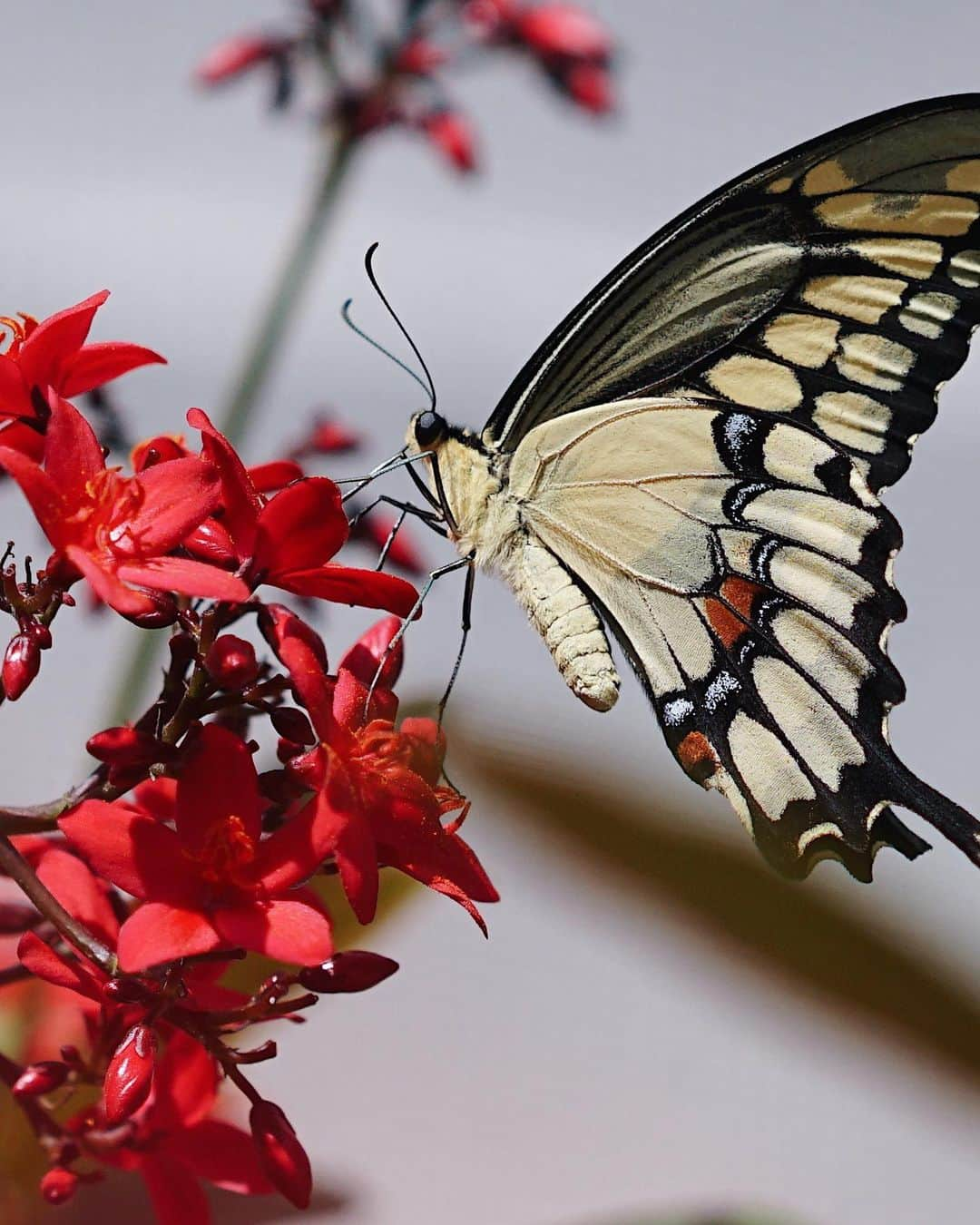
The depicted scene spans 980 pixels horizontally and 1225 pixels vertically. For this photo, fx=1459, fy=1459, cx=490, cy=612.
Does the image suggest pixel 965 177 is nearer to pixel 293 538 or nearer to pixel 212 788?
pixel 293 538

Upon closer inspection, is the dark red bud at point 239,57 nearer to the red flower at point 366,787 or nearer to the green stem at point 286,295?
the green stem at point 286,295

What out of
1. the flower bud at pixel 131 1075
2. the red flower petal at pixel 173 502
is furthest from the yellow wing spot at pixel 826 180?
the flower bud at pixel 131 1075

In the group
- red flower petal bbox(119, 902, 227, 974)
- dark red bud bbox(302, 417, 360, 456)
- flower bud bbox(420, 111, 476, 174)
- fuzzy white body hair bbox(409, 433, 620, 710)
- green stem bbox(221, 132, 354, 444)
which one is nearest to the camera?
red flower petal bbox(119, 902, 227, 974)

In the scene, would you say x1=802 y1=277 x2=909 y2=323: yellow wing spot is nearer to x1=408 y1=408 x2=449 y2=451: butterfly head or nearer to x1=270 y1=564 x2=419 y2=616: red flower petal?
x1=408 y1=408 x2=449 y2=451: butterfly head

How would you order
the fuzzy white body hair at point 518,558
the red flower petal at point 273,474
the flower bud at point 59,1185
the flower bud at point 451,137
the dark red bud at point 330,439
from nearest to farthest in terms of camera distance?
1. the flower bud at point 59,1185
2. the red flower petal at point 273,474
3. the fuzzy white body hair at point 518,558
4. the dark red bud at point 330,439
5. the flower bud at point 451,137

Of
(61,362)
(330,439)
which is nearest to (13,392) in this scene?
(61,362)

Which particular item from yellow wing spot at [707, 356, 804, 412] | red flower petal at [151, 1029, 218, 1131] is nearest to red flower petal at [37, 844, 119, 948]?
red flower petal at [151, 1029, 218, 1131]
